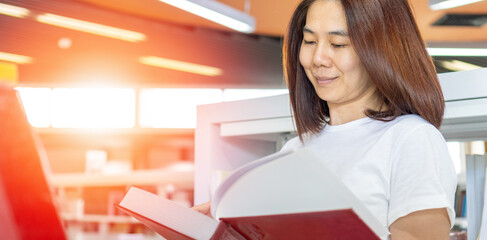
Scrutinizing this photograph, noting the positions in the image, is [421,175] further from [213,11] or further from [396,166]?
[213,11]

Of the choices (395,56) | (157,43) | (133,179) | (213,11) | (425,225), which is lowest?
(133,179)

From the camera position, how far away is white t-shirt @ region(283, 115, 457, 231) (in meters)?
0.69

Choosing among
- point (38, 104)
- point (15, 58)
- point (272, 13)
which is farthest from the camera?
point (38, 104)

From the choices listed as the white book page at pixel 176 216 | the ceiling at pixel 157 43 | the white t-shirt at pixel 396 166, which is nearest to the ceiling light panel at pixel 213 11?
the ceiling at pixel 157 43

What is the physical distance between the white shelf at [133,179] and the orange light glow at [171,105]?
2512mm

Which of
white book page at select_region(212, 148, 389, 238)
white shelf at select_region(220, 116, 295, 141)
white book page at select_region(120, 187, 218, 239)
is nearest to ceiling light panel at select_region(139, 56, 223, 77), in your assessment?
white shelf at select_region(220, 116, 295, 141)

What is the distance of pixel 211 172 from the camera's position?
1341 millimetres

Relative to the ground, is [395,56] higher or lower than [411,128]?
higher

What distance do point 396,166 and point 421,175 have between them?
55 mm

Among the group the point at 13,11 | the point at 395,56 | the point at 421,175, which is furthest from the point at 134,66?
the point at 421,175

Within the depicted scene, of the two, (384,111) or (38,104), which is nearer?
(384,111)

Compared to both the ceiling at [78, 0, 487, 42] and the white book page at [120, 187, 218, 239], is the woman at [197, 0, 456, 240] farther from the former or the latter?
the ceiling at [78, 0, 487, 42]

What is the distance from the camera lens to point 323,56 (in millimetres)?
824

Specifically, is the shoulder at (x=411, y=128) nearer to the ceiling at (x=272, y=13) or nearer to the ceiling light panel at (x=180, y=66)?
the ceiling at (x=272, y=13)
